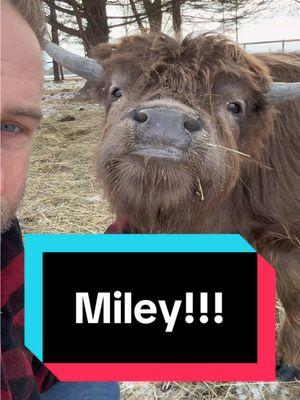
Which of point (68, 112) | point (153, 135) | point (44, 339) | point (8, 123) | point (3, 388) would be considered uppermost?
point (8, 123)

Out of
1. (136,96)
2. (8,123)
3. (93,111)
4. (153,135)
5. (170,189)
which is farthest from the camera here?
(93,111)

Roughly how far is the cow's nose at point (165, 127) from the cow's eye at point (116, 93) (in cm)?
58

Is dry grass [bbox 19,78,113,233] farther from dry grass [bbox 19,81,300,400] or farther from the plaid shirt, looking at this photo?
the plaid shirt

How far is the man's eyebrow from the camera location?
1289mm

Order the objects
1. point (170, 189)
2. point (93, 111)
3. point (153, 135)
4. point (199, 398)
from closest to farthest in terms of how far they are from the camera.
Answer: point (153, 135)
point (170, 189)
point (199, 398)
point (93, 111)

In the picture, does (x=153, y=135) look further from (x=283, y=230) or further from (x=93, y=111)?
(x=93, y=111)

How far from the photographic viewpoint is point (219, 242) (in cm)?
117

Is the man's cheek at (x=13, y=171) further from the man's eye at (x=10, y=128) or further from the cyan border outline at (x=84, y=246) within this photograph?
the cyan border outline at (x=84, y=246)

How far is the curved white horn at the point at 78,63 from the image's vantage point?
2664mm

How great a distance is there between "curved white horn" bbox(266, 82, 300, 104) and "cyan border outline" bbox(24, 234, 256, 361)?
Answer: 1315mm

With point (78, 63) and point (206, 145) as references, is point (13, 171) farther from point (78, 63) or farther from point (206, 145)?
point (78, 63)

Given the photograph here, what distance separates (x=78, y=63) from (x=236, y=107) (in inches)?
42.3

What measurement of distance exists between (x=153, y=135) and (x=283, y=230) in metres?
1.18

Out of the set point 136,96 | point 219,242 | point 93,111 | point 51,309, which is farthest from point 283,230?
point 93,111
